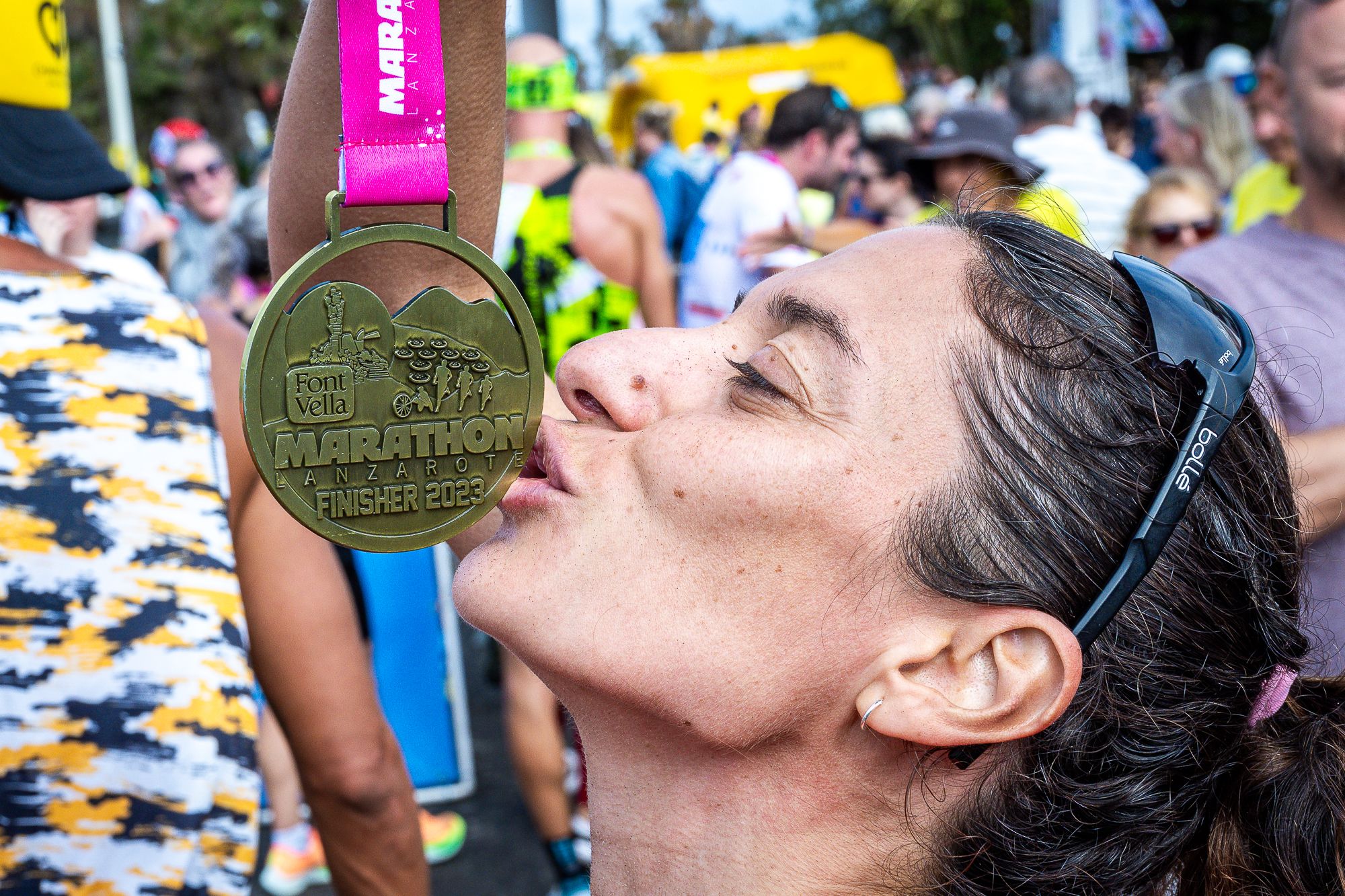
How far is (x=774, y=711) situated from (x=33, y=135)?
1.72 m

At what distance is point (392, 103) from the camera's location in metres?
1.21

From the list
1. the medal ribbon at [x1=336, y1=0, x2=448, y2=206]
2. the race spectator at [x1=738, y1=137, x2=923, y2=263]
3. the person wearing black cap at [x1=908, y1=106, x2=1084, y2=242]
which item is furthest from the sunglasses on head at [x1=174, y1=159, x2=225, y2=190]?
the medal ribbon at [x1=336, y1=0, x2=448, y2=206]

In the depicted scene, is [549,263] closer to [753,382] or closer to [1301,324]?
[1301,324]

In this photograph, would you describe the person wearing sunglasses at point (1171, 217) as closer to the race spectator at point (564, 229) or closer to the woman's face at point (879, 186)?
the race spectator at point (564, 229)

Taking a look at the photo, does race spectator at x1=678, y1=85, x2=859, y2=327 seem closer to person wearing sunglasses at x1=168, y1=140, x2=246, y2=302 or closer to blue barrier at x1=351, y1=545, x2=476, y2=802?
blue barrier at x1=351, y1=545, x2=476, y2=802

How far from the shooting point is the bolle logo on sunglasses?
1.20 metres

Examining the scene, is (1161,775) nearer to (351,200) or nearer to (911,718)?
(911,718)

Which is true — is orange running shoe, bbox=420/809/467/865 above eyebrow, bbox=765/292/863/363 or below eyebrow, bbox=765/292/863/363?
below

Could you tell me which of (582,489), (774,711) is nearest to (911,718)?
(774,711)

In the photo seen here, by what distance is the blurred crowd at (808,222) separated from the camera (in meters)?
2.46

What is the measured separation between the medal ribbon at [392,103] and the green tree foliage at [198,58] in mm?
26616

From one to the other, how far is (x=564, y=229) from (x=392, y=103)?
3118 millimetres

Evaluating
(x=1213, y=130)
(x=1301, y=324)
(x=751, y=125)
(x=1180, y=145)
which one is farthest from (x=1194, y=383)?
(x=751, y=125)

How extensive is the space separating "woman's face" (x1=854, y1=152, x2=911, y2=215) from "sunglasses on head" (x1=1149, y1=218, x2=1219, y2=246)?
284cm
